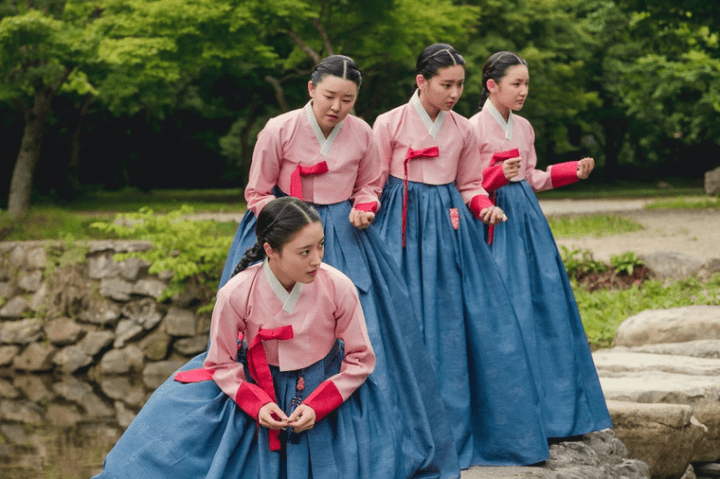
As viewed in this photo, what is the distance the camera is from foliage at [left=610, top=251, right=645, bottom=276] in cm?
853

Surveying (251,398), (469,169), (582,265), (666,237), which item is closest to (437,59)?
(469,169)

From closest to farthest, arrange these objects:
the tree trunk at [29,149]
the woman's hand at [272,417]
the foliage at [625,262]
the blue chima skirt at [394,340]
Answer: the woman's hand at [272,417] → the blue chima skirt at [394,340] → the foliage at [625,262] → the tree trunk at [29,149]

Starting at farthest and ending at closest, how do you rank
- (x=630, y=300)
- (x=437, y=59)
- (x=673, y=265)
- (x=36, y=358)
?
(x=36, y=358) < (x=673, y=265) < (x=630, y=300) < (x=437, y=59)

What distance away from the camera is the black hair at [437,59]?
3.55 metres

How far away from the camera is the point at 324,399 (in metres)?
2.58

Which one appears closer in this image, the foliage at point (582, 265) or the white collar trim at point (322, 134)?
the white collar trim at point (322, 134)

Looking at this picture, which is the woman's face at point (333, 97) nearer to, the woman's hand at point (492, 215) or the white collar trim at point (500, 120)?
the woman's hand at point (492, 215)

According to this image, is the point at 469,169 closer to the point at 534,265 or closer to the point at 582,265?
the point at 534,265

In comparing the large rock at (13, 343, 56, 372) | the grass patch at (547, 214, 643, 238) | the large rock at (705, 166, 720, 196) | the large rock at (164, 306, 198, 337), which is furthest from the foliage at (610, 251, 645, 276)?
the large rock at (705, 166, 720, 196)

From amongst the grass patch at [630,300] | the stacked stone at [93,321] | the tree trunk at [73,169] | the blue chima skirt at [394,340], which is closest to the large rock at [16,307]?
the stacked stone at [93,321]

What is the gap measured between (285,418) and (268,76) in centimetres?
1617

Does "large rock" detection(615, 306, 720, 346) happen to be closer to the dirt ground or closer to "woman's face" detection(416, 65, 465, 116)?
the dirt ground

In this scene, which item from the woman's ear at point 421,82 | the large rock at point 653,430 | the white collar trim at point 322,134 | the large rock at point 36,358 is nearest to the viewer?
the white collar trim at point 322,134

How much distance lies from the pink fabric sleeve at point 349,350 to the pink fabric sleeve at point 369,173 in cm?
76
